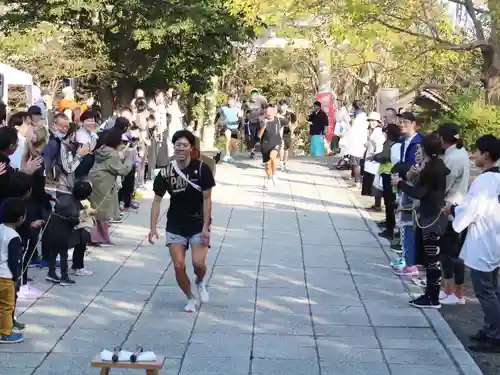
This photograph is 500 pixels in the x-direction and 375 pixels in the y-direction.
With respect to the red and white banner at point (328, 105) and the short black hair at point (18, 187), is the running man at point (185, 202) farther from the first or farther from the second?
the red and white banner at point (328, 105)

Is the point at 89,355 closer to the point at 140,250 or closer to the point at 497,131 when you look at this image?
the point at 140,250

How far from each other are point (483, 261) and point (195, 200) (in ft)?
8.61

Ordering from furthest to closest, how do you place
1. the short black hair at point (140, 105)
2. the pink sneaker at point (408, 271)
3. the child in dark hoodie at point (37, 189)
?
1. the short black hair at point (140, 105)
2. the pink sneaker at point (408, 271)
3. the child in dark hoodie at point (37, 189)

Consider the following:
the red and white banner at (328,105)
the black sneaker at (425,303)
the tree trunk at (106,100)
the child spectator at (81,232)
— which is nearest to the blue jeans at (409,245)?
the black sneaker at (425,303)

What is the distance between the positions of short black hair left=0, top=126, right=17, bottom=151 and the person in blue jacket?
3.89 metres

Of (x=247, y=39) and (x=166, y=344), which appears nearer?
(x=166, y=344)

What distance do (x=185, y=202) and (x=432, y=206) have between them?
240 cm

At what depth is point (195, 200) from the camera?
7.85 m

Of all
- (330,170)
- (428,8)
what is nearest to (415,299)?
(428,8)

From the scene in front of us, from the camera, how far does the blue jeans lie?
937 centimetres

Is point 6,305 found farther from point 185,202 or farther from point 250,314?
point 250,314

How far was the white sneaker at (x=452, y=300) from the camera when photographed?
28.0 ft

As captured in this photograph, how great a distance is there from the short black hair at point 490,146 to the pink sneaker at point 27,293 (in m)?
4.45

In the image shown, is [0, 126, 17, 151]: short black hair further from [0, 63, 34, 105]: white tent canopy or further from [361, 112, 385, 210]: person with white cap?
[0, 63, 34, 105]: white tent canopy
